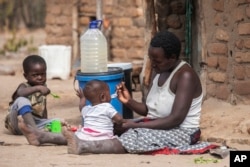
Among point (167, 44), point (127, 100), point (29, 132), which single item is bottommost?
point (29, 132)

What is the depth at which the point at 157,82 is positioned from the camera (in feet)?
19.5

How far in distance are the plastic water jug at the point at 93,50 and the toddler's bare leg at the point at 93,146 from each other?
5.25 feet

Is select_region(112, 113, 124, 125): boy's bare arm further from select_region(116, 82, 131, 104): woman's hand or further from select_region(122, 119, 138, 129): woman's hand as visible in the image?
select_region(116, 82, 131, 104): woman's hand

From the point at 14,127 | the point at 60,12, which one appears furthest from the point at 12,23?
the point at 14,127

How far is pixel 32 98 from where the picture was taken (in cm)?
657

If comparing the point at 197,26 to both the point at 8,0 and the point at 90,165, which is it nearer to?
the point at 90,165

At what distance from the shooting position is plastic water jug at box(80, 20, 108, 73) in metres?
7.20

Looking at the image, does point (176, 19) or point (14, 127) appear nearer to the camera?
point (14, 127)

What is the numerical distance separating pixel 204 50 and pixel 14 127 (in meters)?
2.23

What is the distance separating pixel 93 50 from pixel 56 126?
1123 mm

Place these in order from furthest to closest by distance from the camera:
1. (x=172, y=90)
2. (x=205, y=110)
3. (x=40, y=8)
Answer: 1. (x=40, y=8)
2. (x=205, y=110)
3. (x=172, y=90)

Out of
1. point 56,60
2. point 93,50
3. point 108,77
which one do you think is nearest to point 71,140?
point 108,77

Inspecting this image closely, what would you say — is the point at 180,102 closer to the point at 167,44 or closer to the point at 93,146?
the point at 167,44

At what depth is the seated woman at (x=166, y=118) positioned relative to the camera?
5629mm
